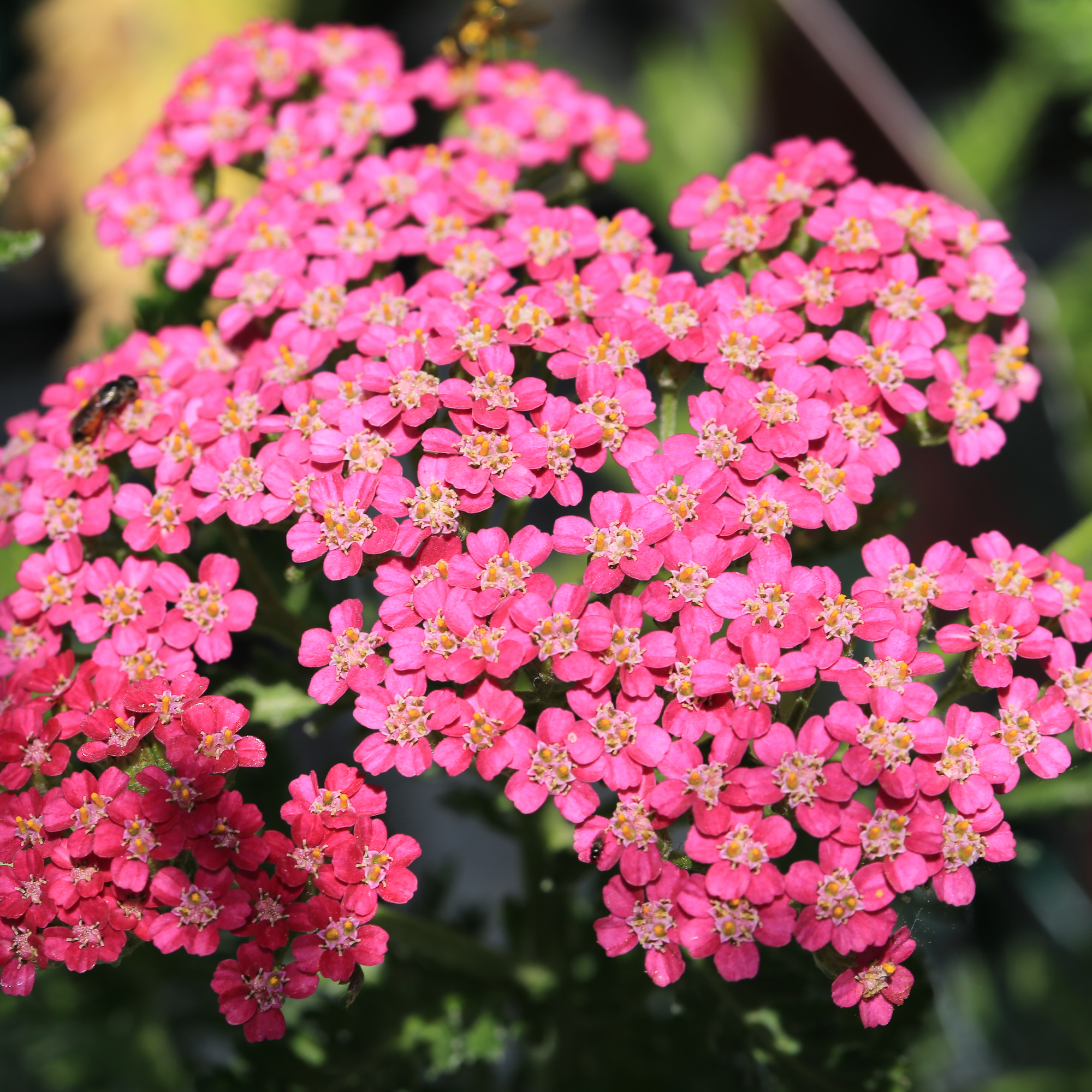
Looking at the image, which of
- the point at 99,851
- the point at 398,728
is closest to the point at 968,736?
the point at 398,728

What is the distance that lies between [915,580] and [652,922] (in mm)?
458

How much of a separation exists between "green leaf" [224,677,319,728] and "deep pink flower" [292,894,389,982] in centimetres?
34

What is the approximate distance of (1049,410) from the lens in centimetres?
173

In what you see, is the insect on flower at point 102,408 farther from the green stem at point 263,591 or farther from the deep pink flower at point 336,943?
the deep pink flower at point 336,943

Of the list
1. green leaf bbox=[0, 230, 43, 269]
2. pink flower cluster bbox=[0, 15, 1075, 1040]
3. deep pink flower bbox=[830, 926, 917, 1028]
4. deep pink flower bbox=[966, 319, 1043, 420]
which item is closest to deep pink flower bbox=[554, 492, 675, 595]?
pink flower cluster bbox=[0, 15, 1075, 1040]

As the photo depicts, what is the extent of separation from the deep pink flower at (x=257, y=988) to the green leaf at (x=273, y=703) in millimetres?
370

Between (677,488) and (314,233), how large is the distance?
67 centimetres

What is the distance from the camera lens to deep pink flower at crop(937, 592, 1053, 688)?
1097 millimetres

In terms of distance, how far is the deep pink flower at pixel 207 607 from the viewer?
1.14 metres

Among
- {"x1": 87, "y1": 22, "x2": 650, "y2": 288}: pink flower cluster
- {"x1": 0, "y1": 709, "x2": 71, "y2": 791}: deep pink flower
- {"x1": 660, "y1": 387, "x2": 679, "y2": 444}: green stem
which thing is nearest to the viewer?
{"x1": 0, "y1": 709, "x2": 71, "y2": 791}: deep pink flower

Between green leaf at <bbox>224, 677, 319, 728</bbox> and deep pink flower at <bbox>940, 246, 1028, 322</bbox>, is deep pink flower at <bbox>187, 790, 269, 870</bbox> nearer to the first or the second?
green leaf at <bbox>224, 677, 319, 728</bbox>

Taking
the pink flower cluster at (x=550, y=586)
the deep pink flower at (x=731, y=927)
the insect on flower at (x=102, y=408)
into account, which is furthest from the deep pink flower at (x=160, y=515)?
the deep pink flower at (x=731, y=927)

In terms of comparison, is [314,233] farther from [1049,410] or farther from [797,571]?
[1049,410]

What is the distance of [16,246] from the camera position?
4.32ft
